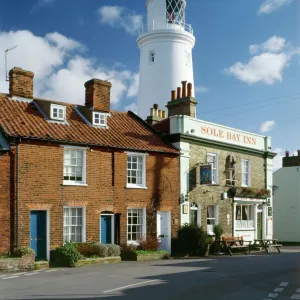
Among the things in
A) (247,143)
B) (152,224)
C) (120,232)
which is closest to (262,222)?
(247,143)

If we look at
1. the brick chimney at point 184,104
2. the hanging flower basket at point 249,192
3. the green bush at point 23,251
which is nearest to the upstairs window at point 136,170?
the brick chimney at point 184,104

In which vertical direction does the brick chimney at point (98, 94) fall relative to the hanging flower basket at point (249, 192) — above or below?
above

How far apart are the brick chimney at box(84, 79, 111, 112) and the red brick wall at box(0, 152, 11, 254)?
6.99m

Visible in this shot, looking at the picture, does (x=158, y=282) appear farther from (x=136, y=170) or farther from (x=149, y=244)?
(x=136, y=170)

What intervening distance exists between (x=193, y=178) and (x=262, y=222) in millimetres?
7596

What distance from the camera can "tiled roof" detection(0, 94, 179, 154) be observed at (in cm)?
2181

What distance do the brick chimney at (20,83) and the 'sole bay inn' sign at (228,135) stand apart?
32.4 feet

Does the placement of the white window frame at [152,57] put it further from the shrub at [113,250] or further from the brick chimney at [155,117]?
the shrub at [113,250]

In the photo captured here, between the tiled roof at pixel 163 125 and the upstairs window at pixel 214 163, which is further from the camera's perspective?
the upstairs window at pixel 214 163

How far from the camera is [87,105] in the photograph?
87.8 ft

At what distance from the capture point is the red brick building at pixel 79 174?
20.8 m

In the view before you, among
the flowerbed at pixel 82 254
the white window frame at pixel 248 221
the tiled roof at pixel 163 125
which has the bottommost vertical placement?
the flowerbed at pixel 82 254

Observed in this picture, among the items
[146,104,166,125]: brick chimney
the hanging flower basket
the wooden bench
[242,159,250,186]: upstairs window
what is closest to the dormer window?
[146,104,166,125]: brick chimney

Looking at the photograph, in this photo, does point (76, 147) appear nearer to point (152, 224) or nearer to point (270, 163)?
point (152, 224)
